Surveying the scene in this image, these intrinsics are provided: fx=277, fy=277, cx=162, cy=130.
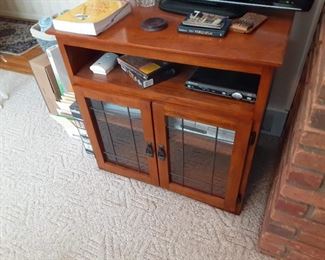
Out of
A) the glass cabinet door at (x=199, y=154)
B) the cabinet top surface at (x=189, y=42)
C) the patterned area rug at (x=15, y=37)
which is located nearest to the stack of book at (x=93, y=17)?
the cabinet top surface at (x=189, y=42)

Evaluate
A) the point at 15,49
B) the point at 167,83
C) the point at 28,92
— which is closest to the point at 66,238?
the point at 167,83

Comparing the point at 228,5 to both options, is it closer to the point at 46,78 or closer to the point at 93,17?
the point at 93,17

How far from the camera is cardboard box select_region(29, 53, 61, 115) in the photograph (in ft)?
4.24

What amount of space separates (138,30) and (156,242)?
0.75m

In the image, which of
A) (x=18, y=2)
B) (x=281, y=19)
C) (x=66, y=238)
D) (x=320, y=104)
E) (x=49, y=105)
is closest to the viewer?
(x=320, y=104)

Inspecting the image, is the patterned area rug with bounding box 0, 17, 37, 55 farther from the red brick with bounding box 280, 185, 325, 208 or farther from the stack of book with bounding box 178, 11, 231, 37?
the red brick with bounding box 280, 185, 325, 208

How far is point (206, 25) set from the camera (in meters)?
0.79

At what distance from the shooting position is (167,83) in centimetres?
91

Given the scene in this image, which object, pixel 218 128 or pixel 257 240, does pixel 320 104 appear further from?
pixel 257 240

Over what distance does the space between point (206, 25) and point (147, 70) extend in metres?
0.23

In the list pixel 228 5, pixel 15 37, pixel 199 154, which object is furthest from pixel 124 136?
pixel 15 37

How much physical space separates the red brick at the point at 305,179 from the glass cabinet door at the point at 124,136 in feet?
1.53

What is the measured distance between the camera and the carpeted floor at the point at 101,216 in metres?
1.02

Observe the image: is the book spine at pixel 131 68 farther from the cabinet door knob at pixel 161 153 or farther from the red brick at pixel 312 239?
the red brick at pixel 312 239
